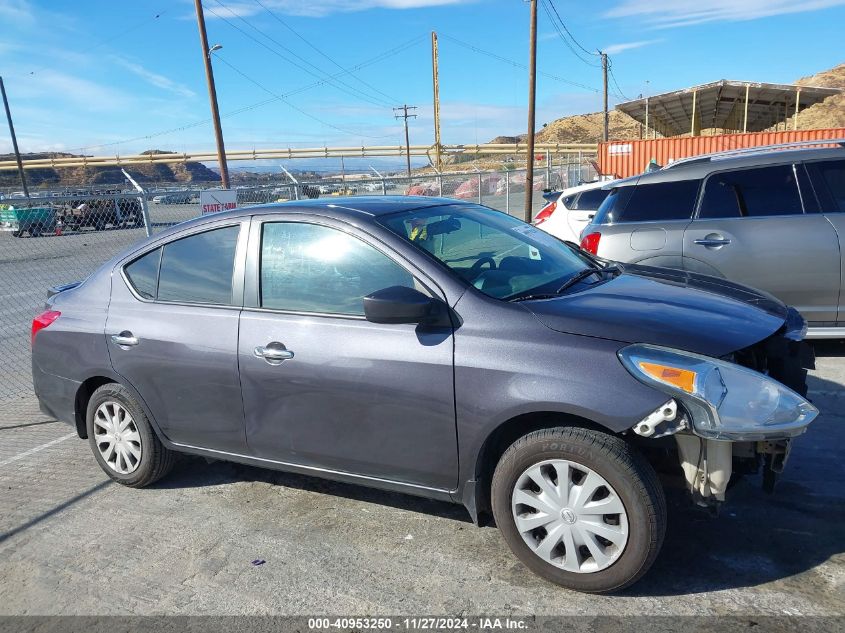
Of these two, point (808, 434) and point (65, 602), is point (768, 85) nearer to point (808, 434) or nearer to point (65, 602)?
point (808, 434)

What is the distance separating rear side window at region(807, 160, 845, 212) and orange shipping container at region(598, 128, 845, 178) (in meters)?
18.0

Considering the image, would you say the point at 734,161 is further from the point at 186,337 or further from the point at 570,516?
the point at 186,337

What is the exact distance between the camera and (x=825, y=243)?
5410 mm

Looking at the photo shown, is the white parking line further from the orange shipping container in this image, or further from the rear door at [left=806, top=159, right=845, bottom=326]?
the orange shipping container

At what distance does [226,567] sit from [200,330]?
1.24 metres

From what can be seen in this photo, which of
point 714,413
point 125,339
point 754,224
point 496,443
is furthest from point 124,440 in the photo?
point 754,224

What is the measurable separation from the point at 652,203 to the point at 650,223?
0.21 meters

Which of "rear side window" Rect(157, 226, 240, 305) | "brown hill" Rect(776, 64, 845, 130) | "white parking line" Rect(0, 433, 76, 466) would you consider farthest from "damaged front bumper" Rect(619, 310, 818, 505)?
"brown hill" Rect(776, 64, 845, 130)

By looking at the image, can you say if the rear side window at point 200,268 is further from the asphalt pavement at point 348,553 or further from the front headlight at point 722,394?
the front headlight at point 722,394

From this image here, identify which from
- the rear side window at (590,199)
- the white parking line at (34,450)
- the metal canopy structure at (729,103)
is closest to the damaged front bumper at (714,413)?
the white parking line at (34,450)

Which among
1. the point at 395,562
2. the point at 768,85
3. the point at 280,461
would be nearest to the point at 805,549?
the point at 395,562

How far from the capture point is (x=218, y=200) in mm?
10086

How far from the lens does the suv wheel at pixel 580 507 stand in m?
2.65

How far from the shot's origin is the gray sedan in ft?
8.77
